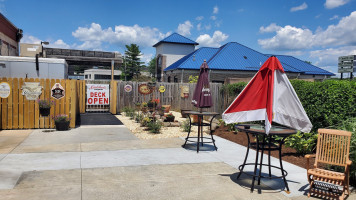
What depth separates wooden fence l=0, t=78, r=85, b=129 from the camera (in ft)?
34.0

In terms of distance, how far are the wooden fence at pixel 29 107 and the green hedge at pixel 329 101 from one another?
28.4ft

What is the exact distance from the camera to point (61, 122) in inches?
413

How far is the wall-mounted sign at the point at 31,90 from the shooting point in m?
10.5

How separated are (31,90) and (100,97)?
6.86 metres

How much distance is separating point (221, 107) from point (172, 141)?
6.05m

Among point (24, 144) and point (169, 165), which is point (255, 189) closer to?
point (169, 165)

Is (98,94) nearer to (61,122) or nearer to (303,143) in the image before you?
(61,122)

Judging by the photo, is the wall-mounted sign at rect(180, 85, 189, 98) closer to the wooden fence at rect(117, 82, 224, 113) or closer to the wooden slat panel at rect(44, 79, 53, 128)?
the wooden fence at rect(117, 82, 224, 113)

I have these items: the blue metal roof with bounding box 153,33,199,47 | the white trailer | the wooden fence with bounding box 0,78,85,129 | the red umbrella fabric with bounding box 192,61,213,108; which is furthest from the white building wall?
the red umbrella fabric with bounding box 192,61,213,108

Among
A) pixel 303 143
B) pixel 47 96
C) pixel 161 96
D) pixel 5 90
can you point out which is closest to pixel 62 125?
pixel 47 96

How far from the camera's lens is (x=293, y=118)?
15.8ft

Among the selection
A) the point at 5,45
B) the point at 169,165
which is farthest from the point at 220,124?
the point at 5,45

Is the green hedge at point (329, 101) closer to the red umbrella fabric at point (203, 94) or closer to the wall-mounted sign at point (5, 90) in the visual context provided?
the red umbrella fabric at point (203, 94)

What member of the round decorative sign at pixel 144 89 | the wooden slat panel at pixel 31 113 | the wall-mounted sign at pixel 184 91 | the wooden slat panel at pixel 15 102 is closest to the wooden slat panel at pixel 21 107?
the wooden slat panel at pixel 15 102
